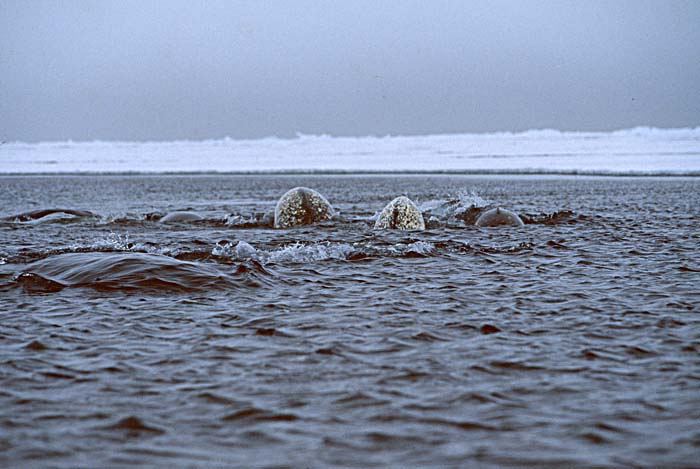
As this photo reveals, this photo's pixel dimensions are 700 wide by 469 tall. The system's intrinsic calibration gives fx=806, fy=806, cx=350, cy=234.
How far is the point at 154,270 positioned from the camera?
369 inches

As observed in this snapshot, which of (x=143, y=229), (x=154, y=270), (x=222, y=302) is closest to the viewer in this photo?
(x=222, y=302)

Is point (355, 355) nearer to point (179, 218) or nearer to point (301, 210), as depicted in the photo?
point (301, 210)

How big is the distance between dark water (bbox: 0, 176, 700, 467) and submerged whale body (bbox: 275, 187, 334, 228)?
442cm

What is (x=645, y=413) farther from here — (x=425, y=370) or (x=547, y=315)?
(x=547, y=315)

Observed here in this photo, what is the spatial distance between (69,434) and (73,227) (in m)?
13.5

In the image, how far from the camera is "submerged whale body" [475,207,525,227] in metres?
16.1

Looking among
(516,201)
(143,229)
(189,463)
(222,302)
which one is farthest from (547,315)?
(516,201)

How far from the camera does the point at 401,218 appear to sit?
626 inches

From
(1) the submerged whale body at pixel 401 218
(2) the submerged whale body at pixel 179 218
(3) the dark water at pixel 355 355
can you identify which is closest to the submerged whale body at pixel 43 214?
(2) the submerged whale body at pixel 179 218

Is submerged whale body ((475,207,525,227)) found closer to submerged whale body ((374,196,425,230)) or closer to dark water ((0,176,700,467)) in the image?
submerged whale body ((374,196,425,230))

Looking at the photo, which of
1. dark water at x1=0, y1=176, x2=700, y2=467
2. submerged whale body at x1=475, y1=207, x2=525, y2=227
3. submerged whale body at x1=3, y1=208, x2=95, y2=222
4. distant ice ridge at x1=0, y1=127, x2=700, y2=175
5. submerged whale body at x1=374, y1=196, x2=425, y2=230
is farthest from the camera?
distant ice ridge at x1=0, y1=127, x2=700, y2=175

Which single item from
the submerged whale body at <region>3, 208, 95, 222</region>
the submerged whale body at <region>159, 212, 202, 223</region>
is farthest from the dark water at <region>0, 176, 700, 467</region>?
the submerged whale body at <region>3, 208, 95, 222</region>

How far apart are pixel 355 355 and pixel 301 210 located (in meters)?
11.2

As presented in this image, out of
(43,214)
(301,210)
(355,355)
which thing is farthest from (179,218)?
(355,355)
